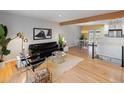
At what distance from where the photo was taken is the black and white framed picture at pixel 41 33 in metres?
5.76

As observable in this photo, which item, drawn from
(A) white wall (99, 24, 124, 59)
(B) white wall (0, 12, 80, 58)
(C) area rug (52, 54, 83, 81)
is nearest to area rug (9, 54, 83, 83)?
(C) area rug (52, 54, 83, 81)

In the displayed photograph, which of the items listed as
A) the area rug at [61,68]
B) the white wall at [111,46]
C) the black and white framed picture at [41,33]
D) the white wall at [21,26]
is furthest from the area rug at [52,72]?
the white wall at [111,46]

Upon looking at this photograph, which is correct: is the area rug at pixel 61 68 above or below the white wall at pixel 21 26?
below

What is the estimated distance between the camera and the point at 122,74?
345 cm

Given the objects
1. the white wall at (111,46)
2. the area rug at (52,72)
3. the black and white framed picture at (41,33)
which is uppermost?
the black and white framed picture at (41,33)

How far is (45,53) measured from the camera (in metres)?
5.41

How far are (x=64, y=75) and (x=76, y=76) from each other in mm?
355

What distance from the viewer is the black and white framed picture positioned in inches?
227

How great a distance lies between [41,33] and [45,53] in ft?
4.32

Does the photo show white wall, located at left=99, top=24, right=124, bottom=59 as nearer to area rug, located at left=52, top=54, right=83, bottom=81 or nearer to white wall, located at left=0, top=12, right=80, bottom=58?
area rug, located at left=52, top=54, right=83, bottom=81

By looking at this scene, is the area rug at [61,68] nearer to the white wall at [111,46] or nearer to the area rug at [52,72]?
the area rug at [52,72]

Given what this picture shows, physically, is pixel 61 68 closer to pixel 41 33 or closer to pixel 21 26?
pixel 21 26
